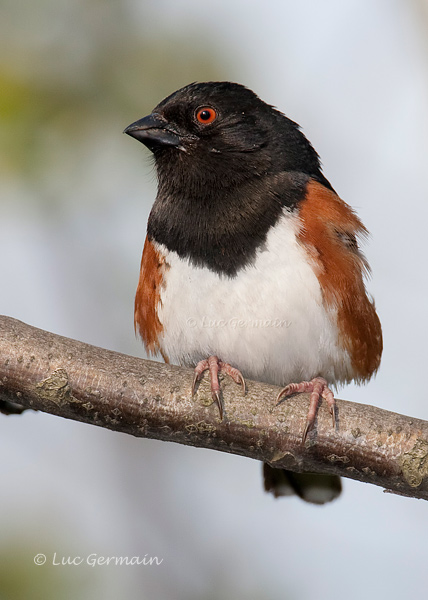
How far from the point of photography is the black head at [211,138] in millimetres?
3621

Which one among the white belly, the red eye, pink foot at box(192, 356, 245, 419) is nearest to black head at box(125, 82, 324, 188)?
the red eye

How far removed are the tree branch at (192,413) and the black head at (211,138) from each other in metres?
1.33

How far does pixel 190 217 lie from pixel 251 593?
209cm

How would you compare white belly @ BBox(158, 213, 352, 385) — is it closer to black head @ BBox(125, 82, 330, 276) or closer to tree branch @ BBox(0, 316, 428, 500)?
black head @ BBox(125, 82, 330, 276)

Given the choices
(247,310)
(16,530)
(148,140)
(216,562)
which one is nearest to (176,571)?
(216,562)

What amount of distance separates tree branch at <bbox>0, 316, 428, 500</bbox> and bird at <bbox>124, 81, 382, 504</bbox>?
54 cm

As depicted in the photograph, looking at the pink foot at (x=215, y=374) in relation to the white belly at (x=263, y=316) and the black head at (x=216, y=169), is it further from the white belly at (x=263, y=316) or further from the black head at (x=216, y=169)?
the black head at (x=216, y=169)

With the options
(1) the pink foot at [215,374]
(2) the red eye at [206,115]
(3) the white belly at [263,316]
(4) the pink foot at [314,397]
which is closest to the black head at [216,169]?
(2) the red eye at [206,115]

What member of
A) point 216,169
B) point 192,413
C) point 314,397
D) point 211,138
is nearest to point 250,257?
point 216,169

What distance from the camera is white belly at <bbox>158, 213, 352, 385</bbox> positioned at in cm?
329

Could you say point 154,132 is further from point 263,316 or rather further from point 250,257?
point 263,316

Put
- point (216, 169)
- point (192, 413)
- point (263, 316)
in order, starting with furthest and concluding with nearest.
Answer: point (216, 169)
point (263, 316)
point (192, 413)

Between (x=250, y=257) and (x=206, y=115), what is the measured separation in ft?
2.87

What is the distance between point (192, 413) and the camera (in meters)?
2.67
